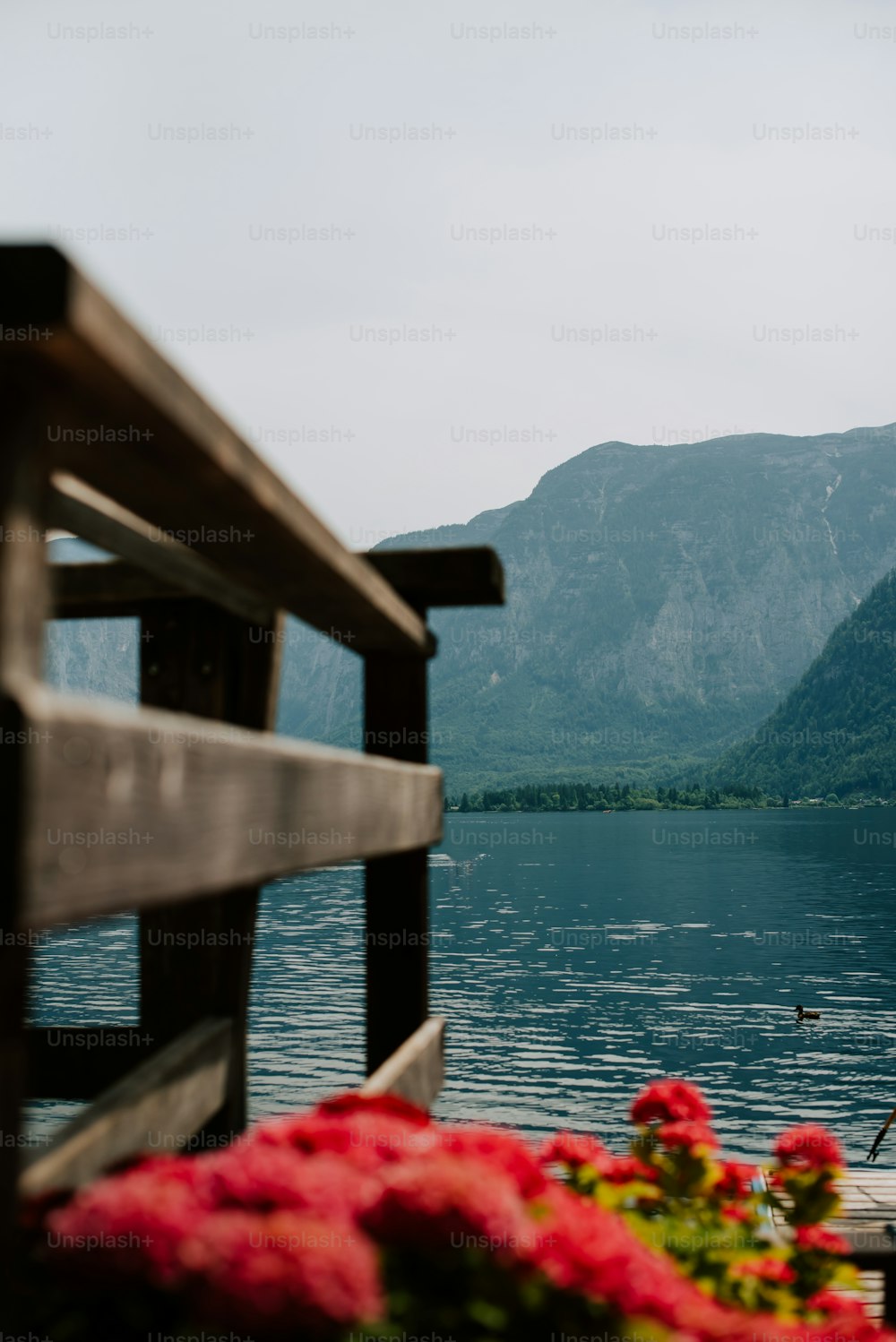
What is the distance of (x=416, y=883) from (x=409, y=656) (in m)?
0.72

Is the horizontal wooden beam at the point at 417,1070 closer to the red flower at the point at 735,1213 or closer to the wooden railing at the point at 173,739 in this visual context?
the wooden railing at the point at 173,739

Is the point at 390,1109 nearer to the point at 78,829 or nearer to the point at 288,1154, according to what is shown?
the point at 288,1154

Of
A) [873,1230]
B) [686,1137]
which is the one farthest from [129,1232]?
[873,1230]

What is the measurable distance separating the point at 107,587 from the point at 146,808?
2696 mm

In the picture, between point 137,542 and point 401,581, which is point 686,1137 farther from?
point 137,542

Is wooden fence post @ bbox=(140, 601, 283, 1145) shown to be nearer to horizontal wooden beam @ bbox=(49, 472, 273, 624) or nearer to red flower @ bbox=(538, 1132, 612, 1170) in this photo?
horizontal wooden beam @ bbox=(49, 472, 273, 624)

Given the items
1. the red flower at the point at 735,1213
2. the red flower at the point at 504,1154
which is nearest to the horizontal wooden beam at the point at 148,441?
the red flower at the point at 504,1154

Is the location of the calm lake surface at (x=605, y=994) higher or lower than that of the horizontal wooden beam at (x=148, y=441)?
lower

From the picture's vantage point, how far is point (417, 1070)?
3543mm

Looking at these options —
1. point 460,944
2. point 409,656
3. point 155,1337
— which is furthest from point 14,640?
point 460,944

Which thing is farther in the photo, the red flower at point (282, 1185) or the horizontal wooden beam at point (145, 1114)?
the horizontal wooden beam at point (145, 1114)

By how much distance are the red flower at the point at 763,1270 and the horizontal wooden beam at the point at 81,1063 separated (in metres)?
2.07

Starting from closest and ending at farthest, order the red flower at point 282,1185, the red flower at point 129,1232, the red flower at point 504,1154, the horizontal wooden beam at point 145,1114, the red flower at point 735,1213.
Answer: the red flower at point 129,1232 → the red flower at point 282,1185 → the horizontal wooden beam at point 145,1114 → the red flower at point 504,1154 → the red flower at point 735,1213

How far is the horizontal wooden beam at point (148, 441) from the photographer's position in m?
1.28
